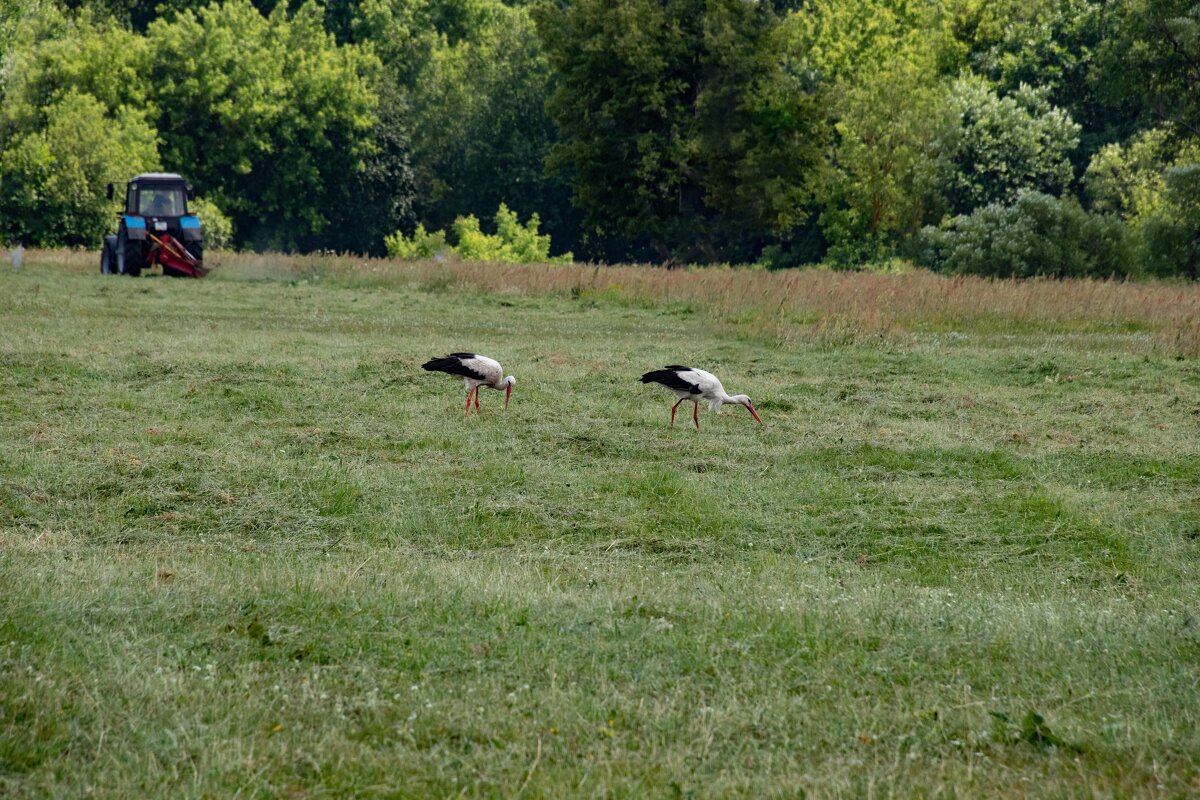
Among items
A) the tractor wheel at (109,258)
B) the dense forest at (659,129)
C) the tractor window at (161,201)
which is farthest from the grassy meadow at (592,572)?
the dense forest at (659,129)

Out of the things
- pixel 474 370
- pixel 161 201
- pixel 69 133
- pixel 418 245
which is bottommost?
pixel 474 370

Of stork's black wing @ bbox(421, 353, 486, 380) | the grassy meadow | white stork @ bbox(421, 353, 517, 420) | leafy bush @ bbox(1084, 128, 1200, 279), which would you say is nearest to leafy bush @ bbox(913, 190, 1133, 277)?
leafy bush @ bbox(1084, 128, 1200, 279)

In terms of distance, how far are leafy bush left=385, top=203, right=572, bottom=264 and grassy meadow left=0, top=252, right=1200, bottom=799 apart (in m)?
34.5

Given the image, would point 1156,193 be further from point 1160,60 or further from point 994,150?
point 994,150

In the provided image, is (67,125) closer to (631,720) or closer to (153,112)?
(153,112)

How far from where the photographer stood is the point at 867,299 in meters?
27.8

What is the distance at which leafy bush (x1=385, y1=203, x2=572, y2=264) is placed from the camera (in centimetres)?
5650

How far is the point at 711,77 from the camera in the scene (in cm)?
5044

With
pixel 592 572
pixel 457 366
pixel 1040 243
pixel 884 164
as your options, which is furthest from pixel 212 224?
pixel 592 572

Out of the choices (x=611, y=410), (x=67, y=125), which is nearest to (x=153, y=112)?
(x=67, y=125)

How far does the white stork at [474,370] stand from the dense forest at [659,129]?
27.3m

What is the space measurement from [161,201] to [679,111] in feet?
61.8

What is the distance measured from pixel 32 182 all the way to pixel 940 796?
2226 inches

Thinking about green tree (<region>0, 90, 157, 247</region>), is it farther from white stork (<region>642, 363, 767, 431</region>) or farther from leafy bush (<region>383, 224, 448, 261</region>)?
white stork (<region>642, 363, 767, 431</region>)
